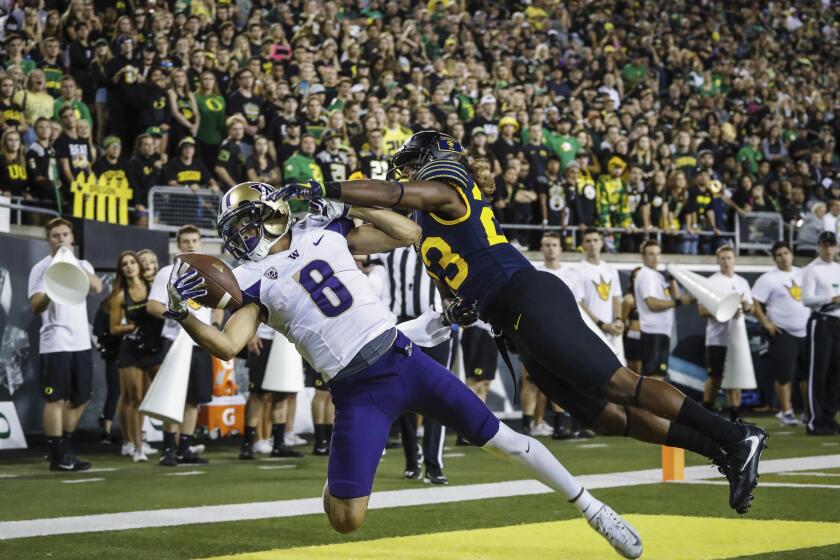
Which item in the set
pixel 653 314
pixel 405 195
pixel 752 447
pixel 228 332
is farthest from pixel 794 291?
pixel 228 332

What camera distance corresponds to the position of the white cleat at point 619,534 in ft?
14.7

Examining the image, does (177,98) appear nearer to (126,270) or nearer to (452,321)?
(126,270)

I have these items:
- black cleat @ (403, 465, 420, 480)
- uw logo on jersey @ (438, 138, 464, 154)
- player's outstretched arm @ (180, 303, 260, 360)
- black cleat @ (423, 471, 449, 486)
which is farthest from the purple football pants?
black cleat @ (403, 465, 420, 480)

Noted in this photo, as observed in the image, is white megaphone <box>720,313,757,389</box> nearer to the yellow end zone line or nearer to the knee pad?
the yellow end zone line

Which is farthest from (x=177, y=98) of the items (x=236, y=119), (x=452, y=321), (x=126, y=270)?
(x=452, y=321)

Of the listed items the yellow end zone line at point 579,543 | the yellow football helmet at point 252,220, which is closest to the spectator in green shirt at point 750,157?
the yellow end zone line at point 579,543

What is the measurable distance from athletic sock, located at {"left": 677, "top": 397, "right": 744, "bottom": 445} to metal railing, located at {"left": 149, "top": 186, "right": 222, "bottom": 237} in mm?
7411

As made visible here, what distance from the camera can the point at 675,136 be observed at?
56.3 feet

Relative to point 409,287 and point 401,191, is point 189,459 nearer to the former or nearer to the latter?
point 409,287

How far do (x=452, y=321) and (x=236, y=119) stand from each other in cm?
805

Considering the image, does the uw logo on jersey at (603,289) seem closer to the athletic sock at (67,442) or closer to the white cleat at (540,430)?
the white cleat at (540,430)

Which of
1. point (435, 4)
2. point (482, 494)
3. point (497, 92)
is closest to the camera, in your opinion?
point (482, 494)

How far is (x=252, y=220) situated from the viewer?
4438 mm

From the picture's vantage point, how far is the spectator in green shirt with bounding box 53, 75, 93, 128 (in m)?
11.9
